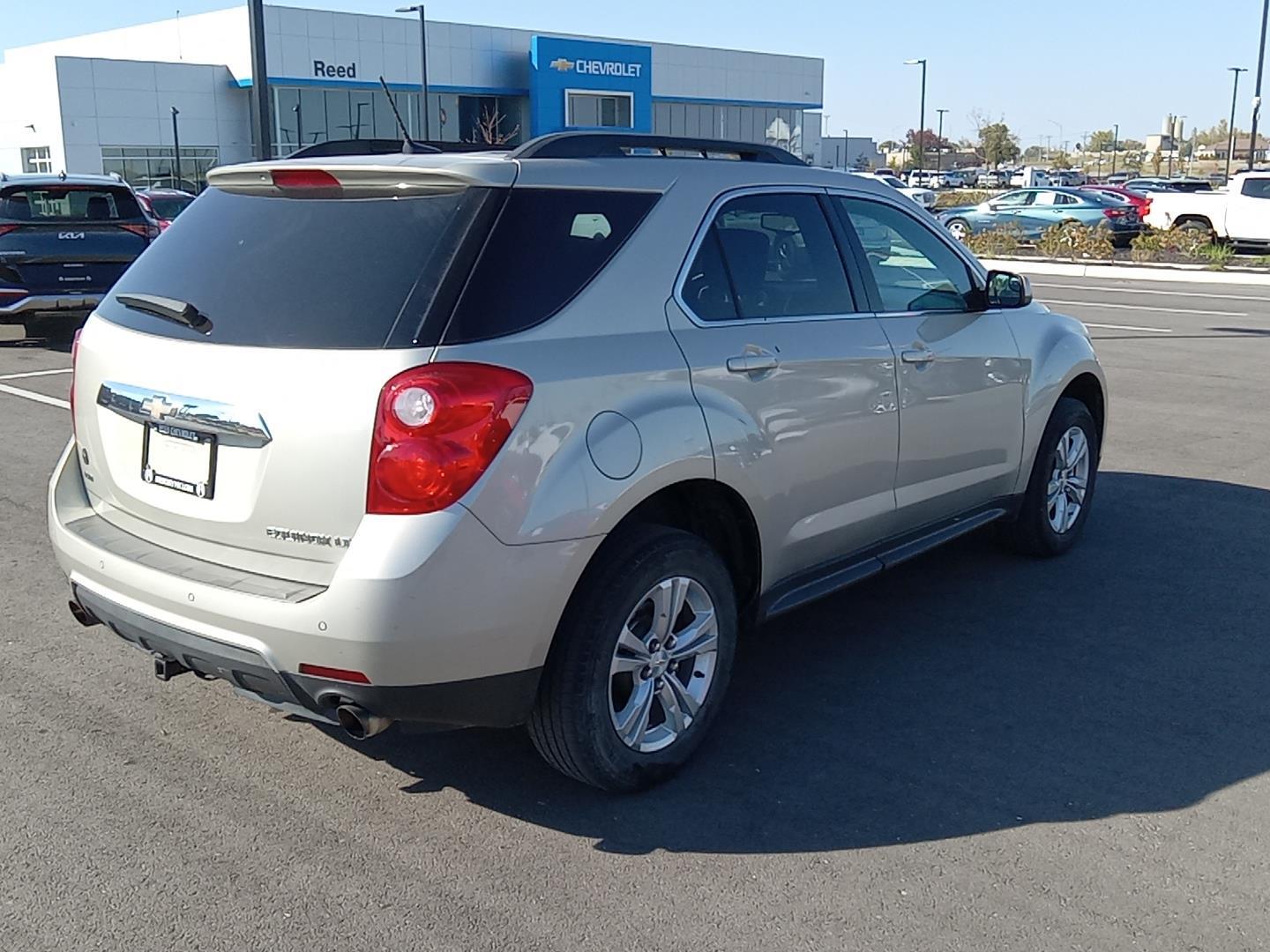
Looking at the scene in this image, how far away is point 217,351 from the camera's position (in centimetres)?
371

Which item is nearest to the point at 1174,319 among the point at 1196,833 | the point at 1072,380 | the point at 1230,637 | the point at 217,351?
the point at 1072,380

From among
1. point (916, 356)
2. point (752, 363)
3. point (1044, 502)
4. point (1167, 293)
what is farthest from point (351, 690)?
point (1167, 293)

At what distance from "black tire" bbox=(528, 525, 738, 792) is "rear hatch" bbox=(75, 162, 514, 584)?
71cm

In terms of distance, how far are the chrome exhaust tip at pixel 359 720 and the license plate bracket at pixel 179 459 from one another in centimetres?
72

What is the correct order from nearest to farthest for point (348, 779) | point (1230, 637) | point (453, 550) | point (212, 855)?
point (453, 550) < point (212, 855) < point (348, 779) < point (1230, 637)

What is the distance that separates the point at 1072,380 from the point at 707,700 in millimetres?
3072

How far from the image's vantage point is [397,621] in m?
3.35

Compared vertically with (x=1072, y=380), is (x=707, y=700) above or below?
below

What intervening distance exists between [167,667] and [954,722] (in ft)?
8.37

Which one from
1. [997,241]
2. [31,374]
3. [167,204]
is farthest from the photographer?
[997,241]

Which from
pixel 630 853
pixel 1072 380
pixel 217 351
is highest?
pixel 217 351

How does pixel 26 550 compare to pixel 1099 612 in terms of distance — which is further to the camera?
pixel 26 550

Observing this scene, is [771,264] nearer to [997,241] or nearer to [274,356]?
[274,356]

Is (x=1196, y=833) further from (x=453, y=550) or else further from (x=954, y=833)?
(x=453, y=550)
